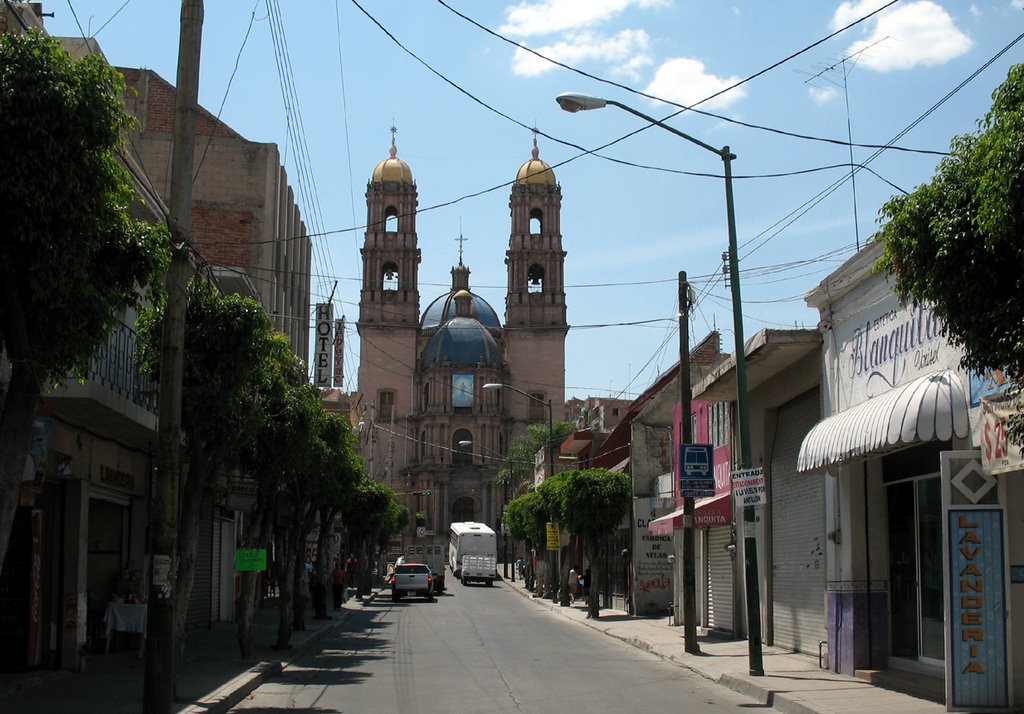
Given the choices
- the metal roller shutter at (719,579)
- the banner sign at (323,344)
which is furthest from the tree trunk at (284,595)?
the metal roller shutter at (719,579)

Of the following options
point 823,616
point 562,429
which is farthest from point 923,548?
point 562,429

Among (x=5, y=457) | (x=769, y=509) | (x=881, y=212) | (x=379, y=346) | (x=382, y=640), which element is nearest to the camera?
(x=5, y=457)

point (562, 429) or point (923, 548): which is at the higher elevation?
point (562, 429)

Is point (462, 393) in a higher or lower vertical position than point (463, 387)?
lower

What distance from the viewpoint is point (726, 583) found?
2836 cm

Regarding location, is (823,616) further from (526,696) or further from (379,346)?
(379,346)

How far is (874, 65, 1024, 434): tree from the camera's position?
8.53 meters

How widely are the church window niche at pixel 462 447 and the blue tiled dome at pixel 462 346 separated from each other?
271 inches

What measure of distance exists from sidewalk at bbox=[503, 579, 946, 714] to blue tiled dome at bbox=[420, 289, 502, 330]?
9595cm

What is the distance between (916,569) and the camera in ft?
54.4

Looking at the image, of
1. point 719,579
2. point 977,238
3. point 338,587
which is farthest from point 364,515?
point 977,238

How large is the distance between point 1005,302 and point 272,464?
47.0ft

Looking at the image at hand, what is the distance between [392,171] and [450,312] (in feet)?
61.8

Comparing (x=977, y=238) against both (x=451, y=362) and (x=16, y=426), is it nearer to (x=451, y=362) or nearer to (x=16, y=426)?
(x=16, y=426)
